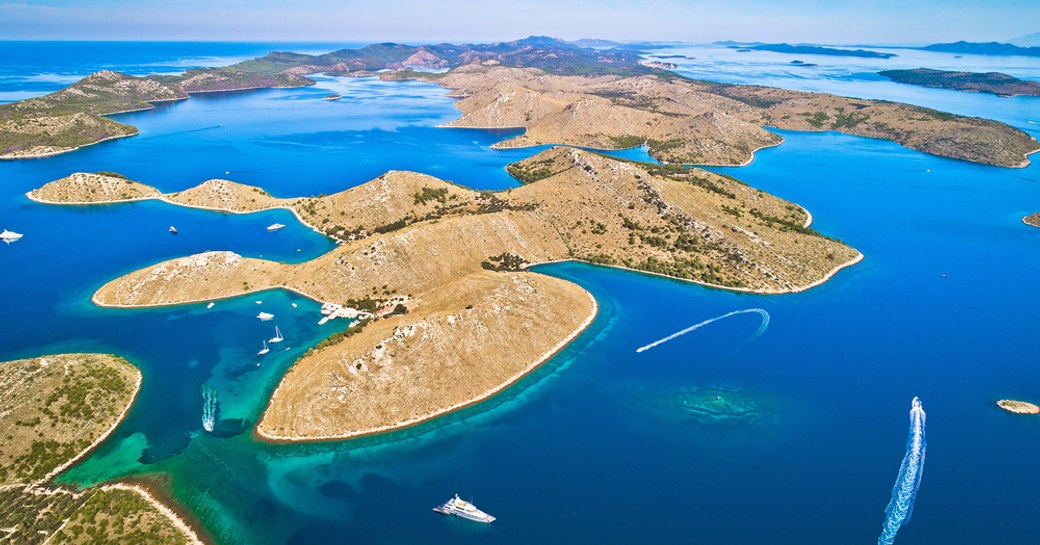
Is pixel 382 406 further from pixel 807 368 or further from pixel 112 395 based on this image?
pixel 807 368

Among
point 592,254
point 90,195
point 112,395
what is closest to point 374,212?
point 592,254

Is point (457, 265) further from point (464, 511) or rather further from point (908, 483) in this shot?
point (908, 483)

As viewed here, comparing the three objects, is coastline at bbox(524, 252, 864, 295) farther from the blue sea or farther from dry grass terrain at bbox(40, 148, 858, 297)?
the blue sea

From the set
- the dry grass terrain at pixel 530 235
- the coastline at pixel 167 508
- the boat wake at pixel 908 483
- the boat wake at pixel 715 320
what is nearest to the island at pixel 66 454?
the coastline at pixel 167 508

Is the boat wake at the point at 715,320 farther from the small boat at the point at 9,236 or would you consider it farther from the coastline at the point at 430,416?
the small boat at the point at 9,236

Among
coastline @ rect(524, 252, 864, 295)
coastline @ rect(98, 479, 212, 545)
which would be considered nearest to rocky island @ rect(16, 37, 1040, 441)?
coastline @ rect(524, 252, 864, 295)
